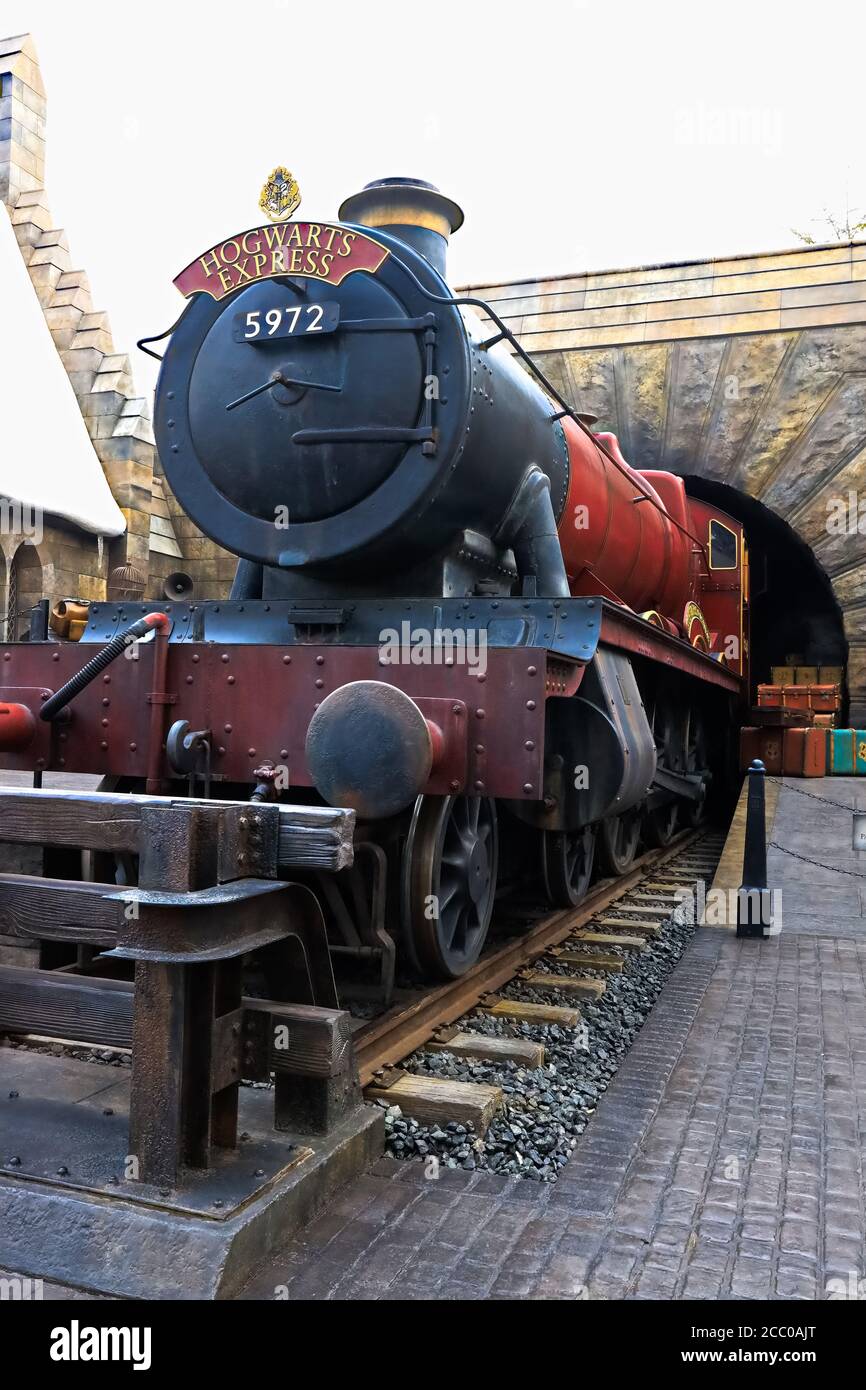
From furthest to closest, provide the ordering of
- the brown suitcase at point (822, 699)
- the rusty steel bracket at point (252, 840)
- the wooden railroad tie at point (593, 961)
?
the brown suitcase at point (822, 699) → the wooden railroad tie at point (593, 961) → the rusty steel bracket at point (252, 840)

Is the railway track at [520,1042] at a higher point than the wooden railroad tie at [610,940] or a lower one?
lower

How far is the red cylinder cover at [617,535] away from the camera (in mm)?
5176

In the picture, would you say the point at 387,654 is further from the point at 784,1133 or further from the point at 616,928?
the point at 616,928

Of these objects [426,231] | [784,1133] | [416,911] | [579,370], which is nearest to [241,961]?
[416,911]

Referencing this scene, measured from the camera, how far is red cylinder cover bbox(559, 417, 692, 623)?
5176 mm

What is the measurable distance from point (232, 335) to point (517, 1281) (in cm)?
327

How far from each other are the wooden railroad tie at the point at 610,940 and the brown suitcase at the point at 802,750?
433 cm

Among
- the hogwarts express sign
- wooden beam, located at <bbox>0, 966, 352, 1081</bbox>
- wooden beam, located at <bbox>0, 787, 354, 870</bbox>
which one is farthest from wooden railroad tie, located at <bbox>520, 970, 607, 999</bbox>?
the hogwarts express sign

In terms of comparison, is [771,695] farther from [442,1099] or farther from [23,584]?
[442,1099]

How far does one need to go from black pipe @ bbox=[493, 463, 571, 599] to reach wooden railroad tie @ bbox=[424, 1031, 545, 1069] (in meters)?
1.76

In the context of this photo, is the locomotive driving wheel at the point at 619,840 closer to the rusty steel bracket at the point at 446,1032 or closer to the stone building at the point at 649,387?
the rusty steel bracket at the point at 446,1032

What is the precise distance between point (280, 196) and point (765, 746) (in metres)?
6.55

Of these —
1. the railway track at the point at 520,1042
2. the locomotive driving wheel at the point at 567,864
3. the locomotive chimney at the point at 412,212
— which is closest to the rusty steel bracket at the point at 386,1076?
the railway track at the point at 520,1042

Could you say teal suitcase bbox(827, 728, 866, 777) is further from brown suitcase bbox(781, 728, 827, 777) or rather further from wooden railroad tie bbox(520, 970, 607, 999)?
wooden railroad tie bbox(520, 970, 607, 999)
